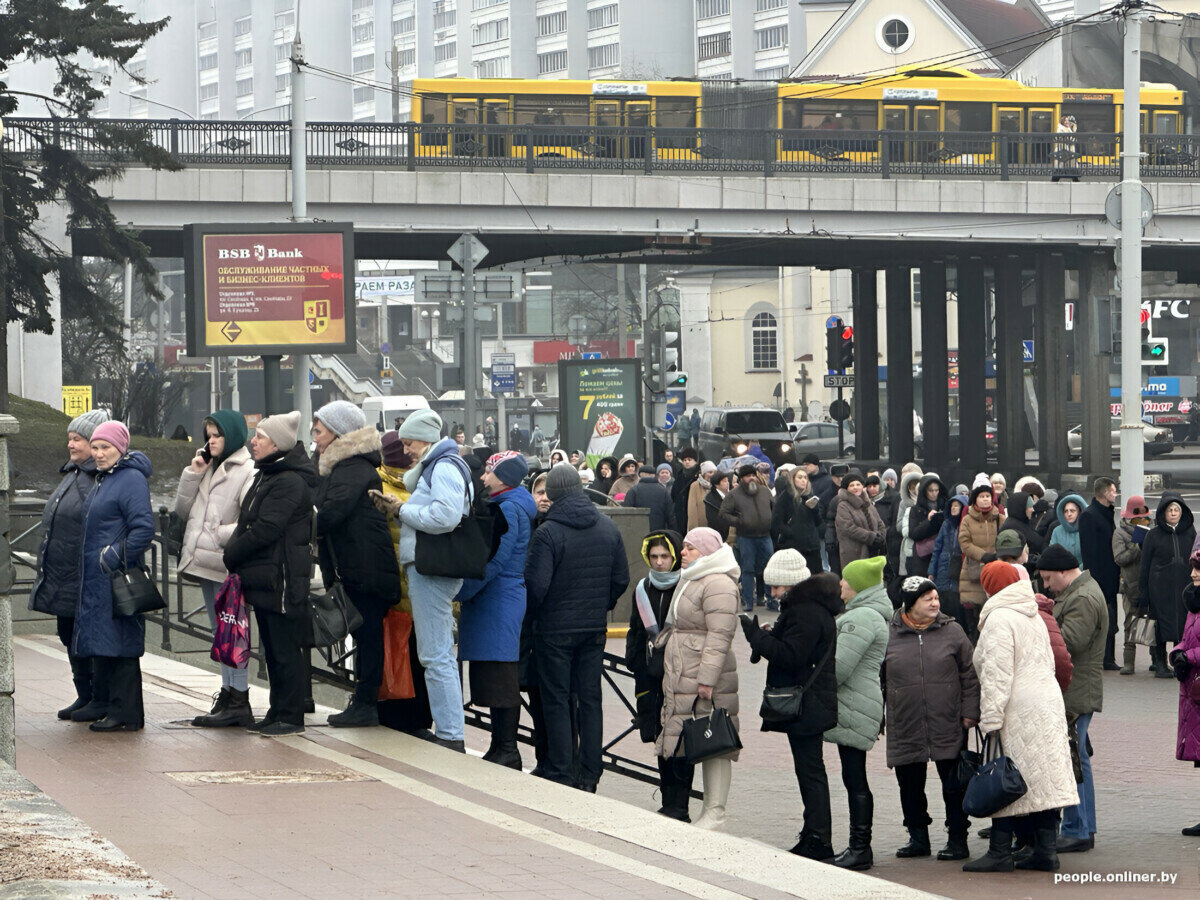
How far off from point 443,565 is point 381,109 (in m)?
111

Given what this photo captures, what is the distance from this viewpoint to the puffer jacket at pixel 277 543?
28.6 feet

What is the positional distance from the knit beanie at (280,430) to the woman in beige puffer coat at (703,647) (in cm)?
209

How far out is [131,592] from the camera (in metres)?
9.01

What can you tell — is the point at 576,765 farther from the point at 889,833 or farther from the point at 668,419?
the point at 668,419

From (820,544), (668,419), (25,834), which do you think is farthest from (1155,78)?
(25,834)

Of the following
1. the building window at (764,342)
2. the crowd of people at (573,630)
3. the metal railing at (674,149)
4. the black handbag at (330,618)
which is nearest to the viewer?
the crowd of people at (573,630)

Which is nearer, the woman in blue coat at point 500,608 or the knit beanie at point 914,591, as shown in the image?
the knit beanie at point 914,591

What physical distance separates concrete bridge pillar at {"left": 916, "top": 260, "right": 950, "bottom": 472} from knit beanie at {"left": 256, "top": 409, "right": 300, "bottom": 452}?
39340 millimetres

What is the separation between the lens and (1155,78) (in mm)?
69812

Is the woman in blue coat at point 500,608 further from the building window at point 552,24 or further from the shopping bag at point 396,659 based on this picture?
the building window at point 552,24

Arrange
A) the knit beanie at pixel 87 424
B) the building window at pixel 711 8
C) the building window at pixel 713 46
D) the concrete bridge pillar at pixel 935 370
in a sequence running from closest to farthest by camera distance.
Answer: the knit beanie at pixel 87 424 → the concrete bridge pillar at pixel 935 370 → the building window at pixel 711 8 → the building window at pixel 713 46

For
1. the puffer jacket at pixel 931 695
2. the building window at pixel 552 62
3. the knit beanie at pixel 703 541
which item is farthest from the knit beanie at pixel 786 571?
the building window at pixel 552 62

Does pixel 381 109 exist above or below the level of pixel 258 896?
above

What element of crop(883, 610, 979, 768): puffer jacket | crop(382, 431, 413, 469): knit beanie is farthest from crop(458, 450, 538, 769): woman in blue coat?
crop(883, 610, 979, 768): puffer jacket
